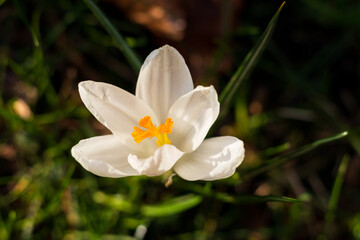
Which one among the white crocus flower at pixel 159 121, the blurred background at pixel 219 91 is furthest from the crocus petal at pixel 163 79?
the blurred background at pixel 219 91

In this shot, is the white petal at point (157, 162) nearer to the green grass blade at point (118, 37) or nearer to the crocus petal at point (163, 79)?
the crocus petal at point (163, 79)

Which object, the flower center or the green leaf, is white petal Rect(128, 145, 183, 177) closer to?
the flower center

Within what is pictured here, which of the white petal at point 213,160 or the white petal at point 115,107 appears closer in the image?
the white petal at point 213,160

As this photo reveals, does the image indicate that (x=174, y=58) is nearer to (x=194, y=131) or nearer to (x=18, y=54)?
(x=194, y=131)

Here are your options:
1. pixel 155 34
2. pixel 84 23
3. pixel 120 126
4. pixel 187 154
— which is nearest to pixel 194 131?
pixel 187 154

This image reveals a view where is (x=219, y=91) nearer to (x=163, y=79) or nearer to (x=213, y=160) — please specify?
(x=163, y=79)

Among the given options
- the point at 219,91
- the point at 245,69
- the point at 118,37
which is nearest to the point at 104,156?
the point at 118,37

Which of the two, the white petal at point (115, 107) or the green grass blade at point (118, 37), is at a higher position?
the green grass blade at point (118, 37)

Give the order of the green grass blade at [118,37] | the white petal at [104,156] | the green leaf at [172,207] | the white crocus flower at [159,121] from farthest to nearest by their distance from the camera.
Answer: the green leaf at [172,207], the green grass blade at [118,37], the white crocus flower at [159,121], the white petal at [104,156]
